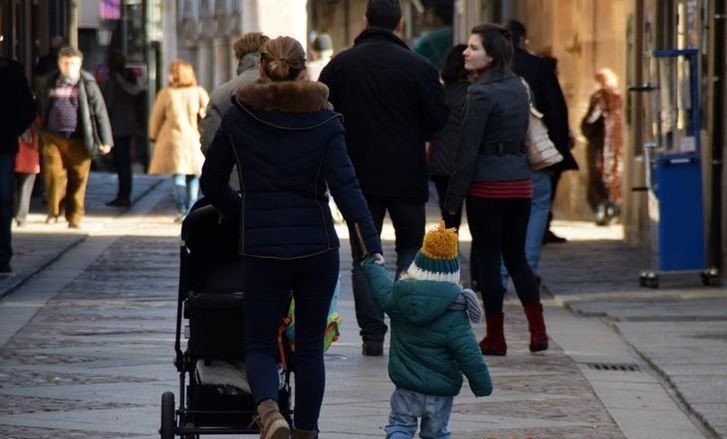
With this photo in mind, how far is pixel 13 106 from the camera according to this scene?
567 inches

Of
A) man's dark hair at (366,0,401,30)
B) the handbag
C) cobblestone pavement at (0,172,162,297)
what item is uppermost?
man's dark hair at (366,0,401,30)

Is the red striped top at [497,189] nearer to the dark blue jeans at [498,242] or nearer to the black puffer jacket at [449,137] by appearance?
the dark blue jeans at [498,242]

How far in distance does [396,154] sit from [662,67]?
498 cm

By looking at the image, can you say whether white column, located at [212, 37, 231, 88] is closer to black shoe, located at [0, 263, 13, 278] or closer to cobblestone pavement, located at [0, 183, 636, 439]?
black shoe, located at [0, 263, 13, 278]

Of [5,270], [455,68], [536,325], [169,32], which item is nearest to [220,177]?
[536,325]

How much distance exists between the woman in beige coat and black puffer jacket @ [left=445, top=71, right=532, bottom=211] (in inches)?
394

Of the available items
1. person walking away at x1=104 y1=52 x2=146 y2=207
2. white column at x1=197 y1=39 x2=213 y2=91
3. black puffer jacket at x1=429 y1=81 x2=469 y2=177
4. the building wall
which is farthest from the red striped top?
white column at x1=197 y1=39 x2=213 y2=91

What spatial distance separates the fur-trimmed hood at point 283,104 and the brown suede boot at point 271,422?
3.31 ft

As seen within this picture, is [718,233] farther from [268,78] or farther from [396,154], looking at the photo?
[268,78]

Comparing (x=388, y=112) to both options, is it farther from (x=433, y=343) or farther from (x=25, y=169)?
(x=25, y=169)

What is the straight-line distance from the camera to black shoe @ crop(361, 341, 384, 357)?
33.7 feet

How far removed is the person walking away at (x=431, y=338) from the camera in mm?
6793

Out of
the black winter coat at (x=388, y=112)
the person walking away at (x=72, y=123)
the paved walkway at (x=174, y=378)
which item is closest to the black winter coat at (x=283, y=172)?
the paved walkway at (x=174, y=378)

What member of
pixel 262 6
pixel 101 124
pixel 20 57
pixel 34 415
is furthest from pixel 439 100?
pixel 262 6
